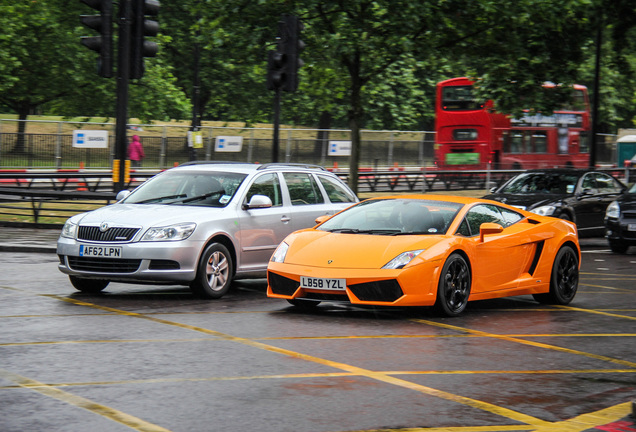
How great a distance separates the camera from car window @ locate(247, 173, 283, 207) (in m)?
11.8

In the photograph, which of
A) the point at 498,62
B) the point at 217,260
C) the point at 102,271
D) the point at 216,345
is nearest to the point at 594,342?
the point at 216,345

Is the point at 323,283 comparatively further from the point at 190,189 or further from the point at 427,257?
the point at 190,189

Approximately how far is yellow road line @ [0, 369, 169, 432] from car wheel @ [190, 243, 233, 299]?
4.30 meters

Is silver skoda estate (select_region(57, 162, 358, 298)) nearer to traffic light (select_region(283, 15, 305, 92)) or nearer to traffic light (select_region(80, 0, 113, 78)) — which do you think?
traffic light (select_region(80, 0, 113, 78))

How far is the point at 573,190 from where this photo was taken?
63.1 ft

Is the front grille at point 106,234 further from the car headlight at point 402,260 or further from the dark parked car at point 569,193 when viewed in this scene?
the dark parked car at point 569,193

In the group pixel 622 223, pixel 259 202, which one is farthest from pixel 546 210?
pixel 259 202

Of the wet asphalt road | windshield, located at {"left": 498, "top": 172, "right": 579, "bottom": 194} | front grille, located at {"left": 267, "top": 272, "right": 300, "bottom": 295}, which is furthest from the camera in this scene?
windshield, located at {"left": 498, "top": 172, "right": 579, "bottom": 194}

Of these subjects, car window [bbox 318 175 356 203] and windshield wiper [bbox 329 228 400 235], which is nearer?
windshield wiper [bbox 329 228 400 235]

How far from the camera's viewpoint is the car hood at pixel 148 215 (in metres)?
10.4

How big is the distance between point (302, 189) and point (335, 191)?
68 cm

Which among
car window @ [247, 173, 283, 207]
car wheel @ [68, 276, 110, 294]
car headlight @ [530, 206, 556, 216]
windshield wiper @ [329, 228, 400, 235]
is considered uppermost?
car window @ [247, 173, 283, 207]

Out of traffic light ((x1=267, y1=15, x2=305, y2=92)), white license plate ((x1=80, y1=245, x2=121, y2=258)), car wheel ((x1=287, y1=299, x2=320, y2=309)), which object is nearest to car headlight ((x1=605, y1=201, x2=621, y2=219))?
traffic light ((x1=267, y1=15, x2=305, y2=92))

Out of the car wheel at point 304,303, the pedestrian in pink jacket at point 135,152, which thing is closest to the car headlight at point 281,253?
the car wheel at point 304,303
